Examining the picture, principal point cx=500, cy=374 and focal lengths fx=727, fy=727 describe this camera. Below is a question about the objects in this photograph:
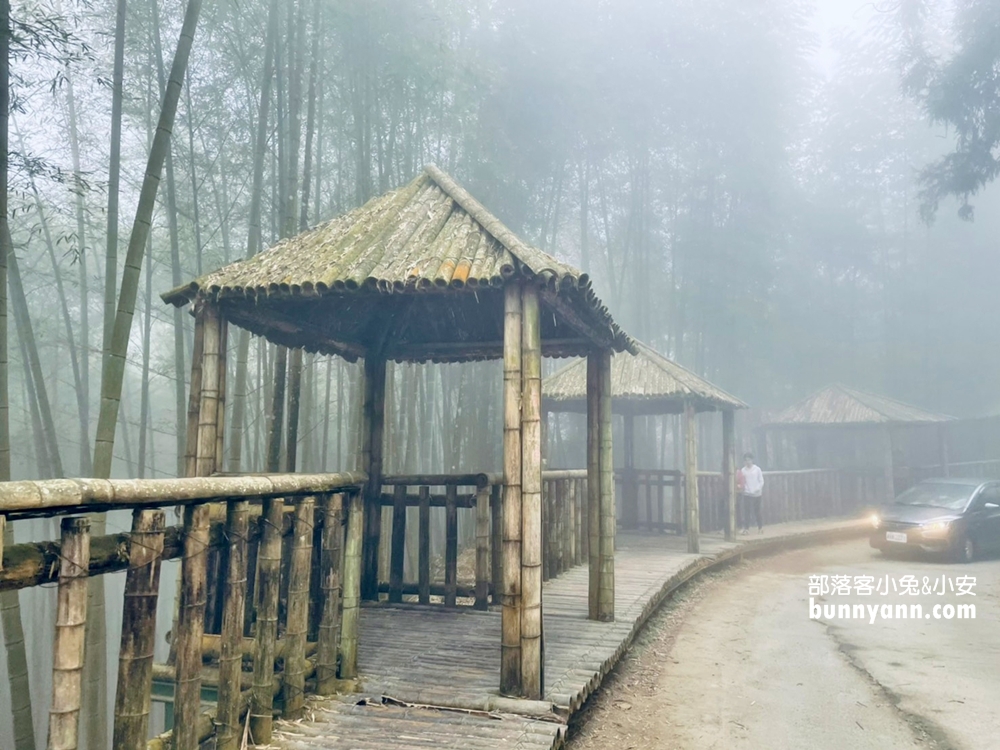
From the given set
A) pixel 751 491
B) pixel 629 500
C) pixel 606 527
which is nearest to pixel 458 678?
pixel 606 527

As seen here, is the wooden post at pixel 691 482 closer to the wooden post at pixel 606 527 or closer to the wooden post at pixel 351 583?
the wooden post at pixel 606 527

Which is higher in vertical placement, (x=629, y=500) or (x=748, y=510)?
(x=629, y=500)

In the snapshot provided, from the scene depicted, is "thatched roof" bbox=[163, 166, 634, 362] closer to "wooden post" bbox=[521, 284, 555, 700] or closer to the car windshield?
"wooden post" bbox=[521, 284, 555, 700]

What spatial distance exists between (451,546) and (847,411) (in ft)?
49.3

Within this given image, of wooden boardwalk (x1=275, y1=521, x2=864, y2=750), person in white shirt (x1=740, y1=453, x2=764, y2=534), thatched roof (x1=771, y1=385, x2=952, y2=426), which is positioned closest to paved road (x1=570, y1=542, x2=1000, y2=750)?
wooden boardwalk (x1=275, y1=521, x2=864, y2=750)

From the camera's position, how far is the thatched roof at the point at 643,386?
11315 mm

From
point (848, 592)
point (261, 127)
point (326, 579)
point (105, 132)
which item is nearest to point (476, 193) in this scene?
point (261, 127)

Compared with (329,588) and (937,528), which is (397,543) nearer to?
(329,588)

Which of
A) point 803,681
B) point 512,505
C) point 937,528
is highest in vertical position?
point 512,505

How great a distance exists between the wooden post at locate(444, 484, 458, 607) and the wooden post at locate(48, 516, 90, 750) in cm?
401

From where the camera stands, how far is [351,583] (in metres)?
4.07

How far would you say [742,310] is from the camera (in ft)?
70.4

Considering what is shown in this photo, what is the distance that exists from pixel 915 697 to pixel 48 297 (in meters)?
19.4

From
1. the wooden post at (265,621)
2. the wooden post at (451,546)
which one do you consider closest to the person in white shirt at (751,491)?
the wooden post at (451,546)
